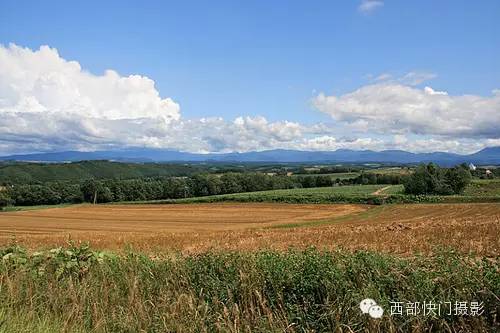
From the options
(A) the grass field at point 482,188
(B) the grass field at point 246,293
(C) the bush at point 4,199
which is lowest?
(C) the bush at point 4,199

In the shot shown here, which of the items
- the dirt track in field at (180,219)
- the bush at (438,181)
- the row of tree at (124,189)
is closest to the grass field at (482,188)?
the bush at (438,181)

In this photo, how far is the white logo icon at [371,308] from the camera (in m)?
4.89

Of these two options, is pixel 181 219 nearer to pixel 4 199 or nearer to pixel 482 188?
pixel 482 188

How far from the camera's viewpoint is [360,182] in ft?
399

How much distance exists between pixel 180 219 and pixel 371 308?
58407 millimetres

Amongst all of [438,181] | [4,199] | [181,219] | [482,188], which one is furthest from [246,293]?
[4,199]

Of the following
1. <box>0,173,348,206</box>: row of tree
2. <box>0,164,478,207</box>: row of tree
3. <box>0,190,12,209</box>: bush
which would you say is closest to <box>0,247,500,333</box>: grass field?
<box>0,164,478,207</box>: row of tree

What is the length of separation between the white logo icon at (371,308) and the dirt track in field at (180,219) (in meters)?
42.3

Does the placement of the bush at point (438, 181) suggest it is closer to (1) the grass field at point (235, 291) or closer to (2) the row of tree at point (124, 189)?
(2) the row of tree at point (124, 189)

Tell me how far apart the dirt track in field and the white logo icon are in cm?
4227

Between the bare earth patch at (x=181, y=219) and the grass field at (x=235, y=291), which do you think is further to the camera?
the bare earth patch at (x=181, y=219)

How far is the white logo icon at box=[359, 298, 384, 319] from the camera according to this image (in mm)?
4886

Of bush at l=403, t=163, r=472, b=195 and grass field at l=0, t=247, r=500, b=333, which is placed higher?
grass field at l=0, t=247, r=500, b=333

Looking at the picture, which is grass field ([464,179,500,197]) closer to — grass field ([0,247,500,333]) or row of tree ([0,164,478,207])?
row of tree ([0,164,478,207])
